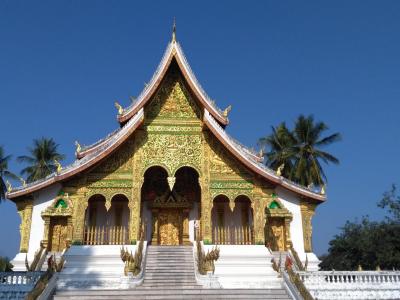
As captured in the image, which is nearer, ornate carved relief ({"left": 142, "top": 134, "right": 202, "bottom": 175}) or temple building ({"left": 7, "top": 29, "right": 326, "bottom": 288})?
temple building ({"left": 7, "top": 29, "right": 326, "bottom": 288})

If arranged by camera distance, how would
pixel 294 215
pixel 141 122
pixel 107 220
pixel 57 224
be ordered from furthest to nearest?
pixel 107 220, pixel 294 215, pixel 141 122, pixel 57 224

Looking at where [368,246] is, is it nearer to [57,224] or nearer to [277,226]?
[277,226]

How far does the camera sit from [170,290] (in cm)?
1027

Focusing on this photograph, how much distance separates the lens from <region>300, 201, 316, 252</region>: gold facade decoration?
14266mm

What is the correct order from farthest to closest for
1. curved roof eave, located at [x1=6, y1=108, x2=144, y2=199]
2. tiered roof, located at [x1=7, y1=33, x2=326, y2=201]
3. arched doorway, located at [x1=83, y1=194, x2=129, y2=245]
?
arched doorway, located at [x1=83, y1=194, x2=129, y2=245], tiered roof, located at [x1=7, y1=33, x2=326, y2=201], curved roof eave, located at [x1=6, y1=108, x2=144, y2=199]

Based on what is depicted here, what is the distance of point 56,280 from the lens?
1032 centimetres

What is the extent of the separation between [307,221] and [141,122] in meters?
6.61

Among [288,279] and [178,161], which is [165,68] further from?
[288,279]

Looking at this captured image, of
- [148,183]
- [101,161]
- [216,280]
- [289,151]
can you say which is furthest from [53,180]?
[289,151]

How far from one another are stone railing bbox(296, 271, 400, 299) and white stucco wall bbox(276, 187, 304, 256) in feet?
10.5

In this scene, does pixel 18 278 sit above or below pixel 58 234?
below

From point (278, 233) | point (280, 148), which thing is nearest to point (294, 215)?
point (278, 233)

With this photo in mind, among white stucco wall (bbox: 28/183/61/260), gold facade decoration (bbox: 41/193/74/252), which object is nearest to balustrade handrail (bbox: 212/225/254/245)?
gold facade decoration (bbox: 41/193/74/252)

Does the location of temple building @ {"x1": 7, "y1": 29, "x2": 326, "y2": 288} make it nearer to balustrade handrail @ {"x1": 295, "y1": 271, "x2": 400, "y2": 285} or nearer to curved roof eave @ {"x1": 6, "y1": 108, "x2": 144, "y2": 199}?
curved roof eave @ {"x1": 6, "y1": 108, "x2": 144, "y2": 199}
